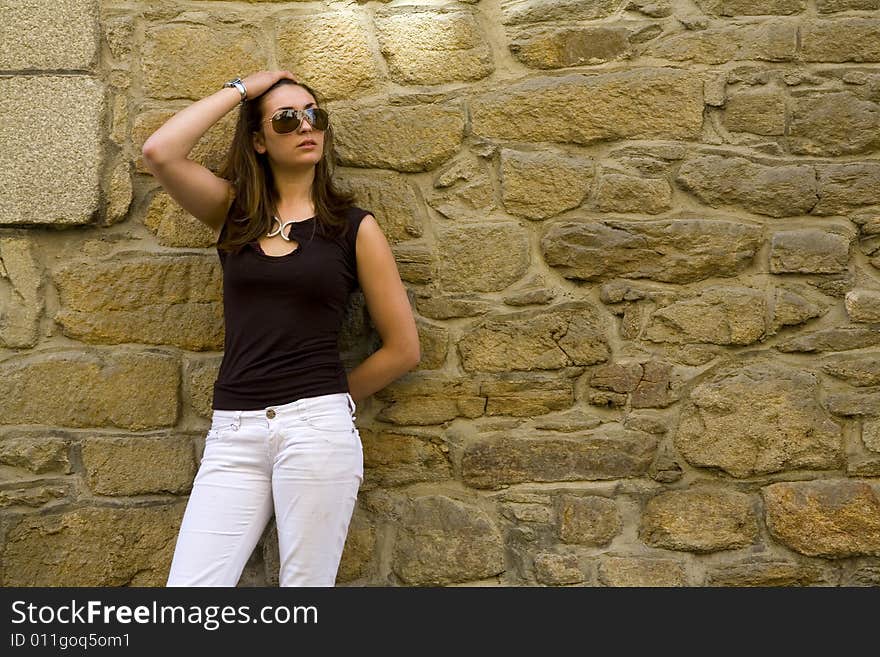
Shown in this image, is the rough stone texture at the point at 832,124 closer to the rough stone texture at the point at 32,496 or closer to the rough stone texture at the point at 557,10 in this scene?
the rough stone texture at the point at 557,10

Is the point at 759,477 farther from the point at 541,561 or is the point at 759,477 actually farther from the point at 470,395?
the point at 470,395

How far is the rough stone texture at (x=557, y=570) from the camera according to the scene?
8.69 feet

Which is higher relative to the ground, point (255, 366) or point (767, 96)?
point (767, 96)

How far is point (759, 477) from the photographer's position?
2.67m

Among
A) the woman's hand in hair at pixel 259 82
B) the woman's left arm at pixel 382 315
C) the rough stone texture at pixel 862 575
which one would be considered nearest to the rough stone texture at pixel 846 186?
the rough stone texture at pixel 862 575

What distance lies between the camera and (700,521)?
2658 mm

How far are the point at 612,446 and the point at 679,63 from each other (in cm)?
119

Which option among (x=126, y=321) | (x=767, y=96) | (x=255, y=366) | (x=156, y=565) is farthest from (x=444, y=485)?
(x=767, y=96)

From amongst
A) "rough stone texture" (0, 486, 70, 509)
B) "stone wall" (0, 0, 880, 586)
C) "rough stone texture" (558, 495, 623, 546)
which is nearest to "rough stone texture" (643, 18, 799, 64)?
"stone wall" (0, 0, 880, 586)

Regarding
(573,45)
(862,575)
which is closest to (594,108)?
(573,45)

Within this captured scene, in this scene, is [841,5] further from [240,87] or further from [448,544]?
[448,544]

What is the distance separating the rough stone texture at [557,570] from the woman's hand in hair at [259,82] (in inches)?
62.8

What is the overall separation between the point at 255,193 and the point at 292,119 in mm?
229

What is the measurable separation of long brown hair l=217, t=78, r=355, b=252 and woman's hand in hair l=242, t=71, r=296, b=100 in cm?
2
